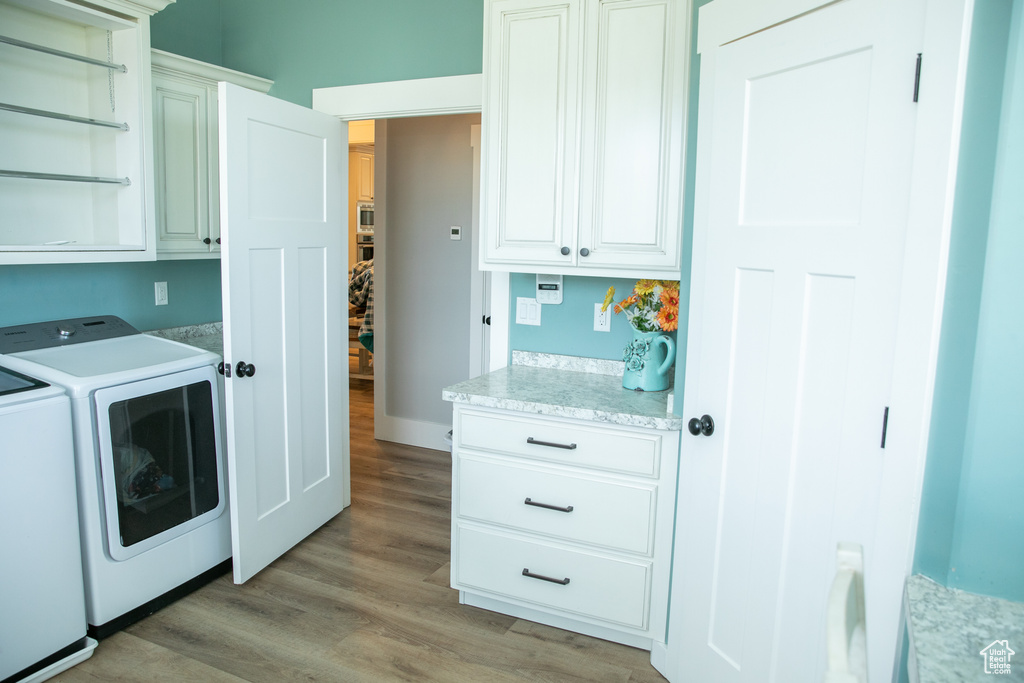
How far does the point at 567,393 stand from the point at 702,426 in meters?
0.62

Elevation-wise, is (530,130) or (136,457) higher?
(530,130)

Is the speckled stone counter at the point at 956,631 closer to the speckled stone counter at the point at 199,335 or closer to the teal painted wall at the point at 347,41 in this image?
the teal painted wall at the point at 347,41

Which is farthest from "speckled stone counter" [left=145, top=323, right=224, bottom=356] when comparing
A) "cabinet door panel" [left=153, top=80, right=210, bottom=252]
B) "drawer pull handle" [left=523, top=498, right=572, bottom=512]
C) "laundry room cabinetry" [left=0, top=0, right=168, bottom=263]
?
"drawer pull handle" [left=523, top=498, right=572, bottom=512]

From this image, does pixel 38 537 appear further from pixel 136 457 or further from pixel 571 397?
pixel 571 397

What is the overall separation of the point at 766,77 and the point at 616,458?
122cm

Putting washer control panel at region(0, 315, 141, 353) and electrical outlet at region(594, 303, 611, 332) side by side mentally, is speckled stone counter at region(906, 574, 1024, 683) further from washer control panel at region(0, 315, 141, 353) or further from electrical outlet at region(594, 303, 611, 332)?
washer control panel at region(0, 315, 141, 353)

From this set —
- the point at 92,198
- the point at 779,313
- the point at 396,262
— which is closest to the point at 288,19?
the point at 92,198

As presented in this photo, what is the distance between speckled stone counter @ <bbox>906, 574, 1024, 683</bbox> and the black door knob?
2.24 ft

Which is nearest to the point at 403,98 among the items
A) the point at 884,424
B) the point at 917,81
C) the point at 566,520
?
the point at 566,520

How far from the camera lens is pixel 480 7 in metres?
2.91

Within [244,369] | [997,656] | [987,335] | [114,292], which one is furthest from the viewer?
[114,292]

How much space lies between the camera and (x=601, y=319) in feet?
9.17

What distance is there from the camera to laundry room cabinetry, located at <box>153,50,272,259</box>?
2965 mm

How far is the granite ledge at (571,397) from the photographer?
2.24 metres
